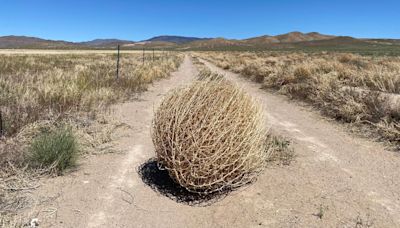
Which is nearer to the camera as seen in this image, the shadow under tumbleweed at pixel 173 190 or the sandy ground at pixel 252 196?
the sandy ground at pixel 252 196

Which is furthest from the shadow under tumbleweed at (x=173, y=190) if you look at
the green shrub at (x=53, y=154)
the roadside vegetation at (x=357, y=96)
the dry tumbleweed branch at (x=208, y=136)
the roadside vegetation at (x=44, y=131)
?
the roadside vegetation at (x=357, y=96)

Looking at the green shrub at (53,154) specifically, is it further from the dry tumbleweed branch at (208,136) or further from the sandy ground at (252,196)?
the dry tumbleweed branch at (208,136)

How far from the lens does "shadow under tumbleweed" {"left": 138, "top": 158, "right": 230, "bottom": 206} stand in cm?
461

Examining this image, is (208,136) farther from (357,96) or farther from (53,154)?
(357,96)

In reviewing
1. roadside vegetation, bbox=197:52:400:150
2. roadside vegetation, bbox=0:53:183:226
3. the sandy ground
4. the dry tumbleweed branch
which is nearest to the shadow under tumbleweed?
the sandy ground

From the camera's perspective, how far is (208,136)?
4.33 meters

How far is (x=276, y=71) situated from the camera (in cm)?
1756

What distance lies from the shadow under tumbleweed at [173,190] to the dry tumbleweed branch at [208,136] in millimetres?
115

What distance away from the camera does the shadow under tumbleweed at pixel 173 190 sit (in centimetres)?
461

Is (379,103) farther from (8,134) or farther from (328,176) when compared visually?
(8,134)

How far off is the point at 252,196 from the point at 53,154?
108 inches

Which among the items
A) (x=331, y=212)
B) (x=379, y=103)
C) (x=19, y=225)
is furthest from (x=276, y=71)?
(x=19, y=225)

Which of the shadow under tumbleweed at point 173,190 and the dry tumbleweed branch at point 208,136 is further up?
the dry tumbleweed branch at point 208,136

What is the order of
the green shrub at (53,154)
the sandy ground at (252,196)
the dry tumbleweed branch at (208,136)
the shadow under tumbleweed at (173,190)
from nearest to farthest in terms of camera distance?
the sandy ground at (252,196), the dry tumbleweed branch at (208,136), the shadow under tumbleweed at (173,190), the green shrub at (53,154)
